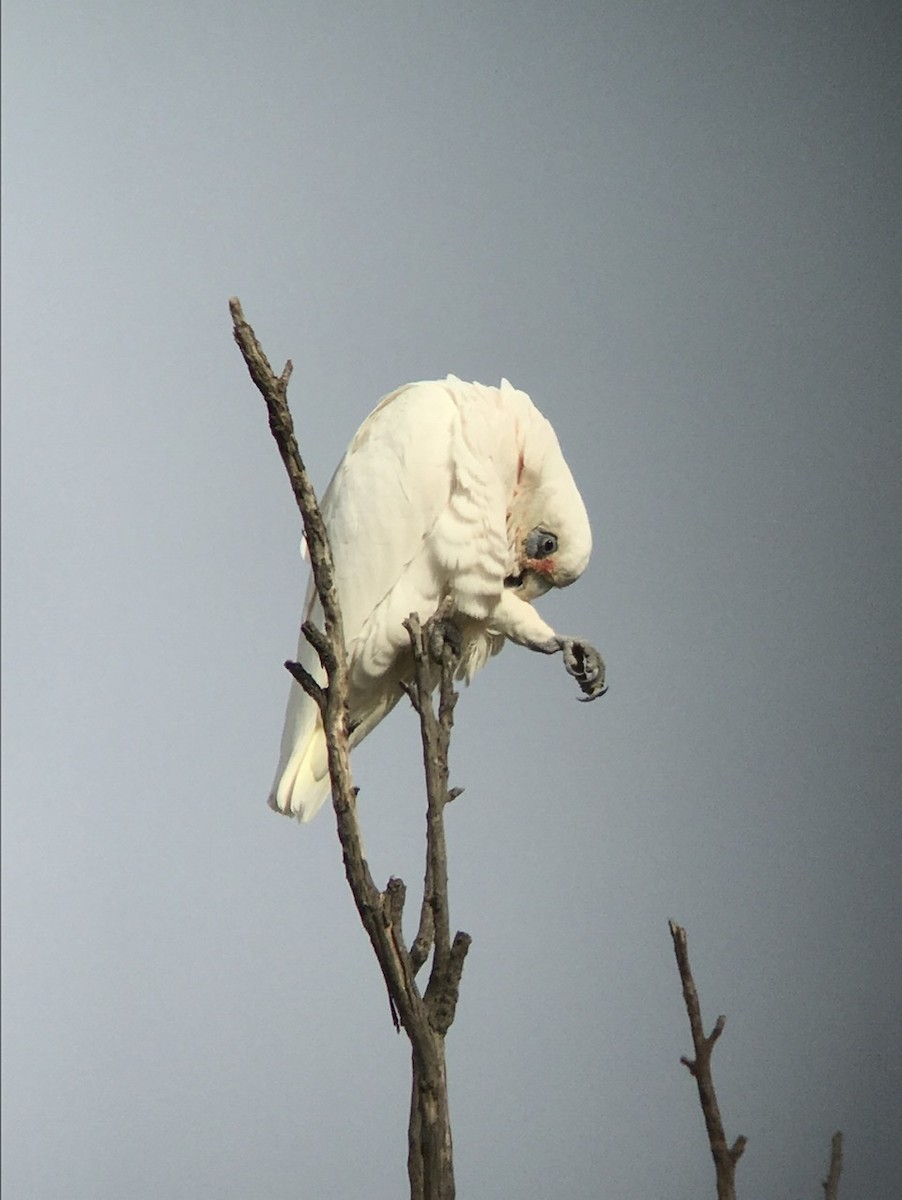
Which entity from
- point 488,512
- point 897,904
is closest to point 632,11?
point 488,512

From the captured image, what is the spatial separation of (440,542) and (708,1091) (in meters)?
0.57

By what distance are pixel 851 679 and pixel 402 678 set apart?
2.93 ft

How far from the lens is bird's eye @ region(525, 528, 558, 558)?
1381 millimetres

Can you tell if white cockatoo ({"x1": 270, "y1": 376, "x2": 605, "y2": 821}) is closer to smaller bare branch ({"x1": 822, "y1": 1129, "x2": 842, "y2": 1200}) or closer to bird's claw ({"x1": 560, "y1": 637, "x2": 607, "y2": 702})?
bird's claw ({"x1": 560, "y1": 637, "x2": 607, "y2": 702})

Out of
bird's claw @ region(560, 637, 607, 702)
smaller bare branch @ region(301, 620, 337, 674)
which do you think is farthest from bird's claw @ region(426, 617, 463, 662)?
smaller bare branch @ region(301, 620, 337, 674)

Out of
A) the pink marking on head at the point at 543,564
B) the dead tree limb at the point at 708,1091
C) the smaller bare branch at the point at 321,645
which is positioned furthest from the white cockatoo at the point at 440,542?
the dead tree limb at the point at 708,1091

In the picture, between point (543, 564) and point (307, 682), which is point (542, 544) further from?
point (307, 682)

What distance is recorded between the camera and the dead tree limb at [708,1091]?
92 centimetres

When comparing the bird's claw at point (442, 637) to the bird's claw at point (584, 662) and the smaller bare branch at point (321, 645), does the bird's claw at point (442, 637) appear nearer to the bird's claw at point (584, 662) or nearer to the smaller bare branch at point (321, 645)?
the bird's claw at point (584, 662)

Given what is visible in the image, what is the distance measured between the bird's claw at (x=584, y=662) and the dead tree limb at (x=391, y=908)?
1.14 feet

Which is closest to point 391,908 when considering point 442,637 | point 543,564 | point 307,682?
point 307,682

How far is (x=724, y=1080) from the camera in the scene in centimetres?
191

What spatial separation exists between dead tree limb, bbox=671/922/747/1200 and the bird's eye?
1.67 ft

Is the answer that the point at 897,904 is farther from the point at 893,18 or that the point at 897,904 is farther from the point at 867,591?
the point at 893,18
